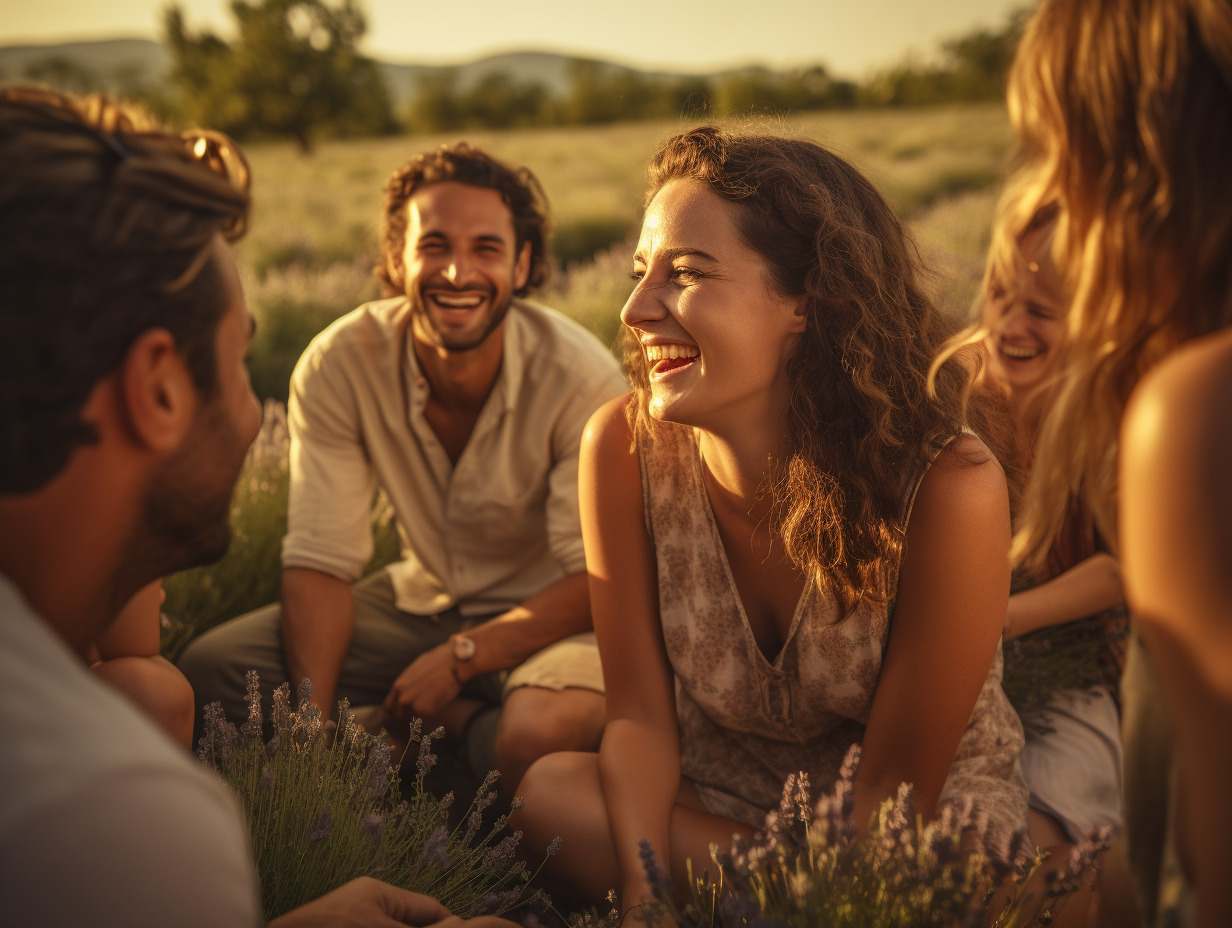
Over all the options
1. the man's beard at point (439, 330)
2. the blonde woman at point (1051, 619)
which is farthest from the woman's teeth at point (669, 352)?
the man's beard at point (439, 330)

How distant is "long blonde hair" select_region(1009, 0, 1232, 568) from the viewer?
118cm

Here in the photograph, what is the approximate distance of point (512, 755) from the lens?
304 centimetres

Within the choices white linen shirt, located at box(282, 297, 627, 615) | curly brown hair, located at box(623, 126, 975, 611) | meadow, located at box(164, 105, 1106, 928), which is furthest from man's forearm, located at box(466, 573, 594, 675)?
curly brown hair, located at box(623, 126, 975, 611)

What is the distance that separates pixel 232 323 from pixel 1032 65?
1167 millimetres

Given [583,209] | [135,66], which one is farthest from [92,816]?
[135,66]

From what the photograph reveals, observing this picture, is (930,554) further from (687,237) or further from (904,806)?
(687,237)

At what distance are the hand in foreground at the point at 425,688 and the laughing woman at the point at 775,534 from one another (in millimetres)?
816

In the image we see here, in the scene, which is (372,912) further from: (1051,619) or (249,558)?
(249,558)

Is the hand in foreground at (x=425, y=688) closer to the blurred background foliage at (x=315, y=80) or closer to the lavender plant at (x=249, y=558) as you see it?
the lavender plant at (x=249, y=558)

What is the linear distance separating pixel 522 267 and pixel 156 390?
2.73 metres

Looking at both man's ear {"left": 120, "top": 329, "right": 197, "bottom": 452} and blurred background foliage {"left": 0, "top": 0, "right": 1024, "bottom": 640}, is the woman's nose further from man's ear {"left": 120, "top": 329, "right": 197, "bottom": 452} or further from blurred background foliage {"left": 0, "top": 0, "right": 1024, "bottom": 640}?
man's ear {"left": 120, "top": 329, "right": 197, "bottom": 452}

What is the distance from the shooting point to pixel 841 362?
230 centimetres

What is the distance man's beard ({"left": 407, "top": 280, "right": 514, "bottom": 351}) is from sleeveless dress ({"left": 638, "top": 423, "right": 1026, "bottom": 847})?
3.72 feet

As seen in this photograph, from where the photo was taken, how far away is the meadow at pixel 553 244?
4.12 metres
